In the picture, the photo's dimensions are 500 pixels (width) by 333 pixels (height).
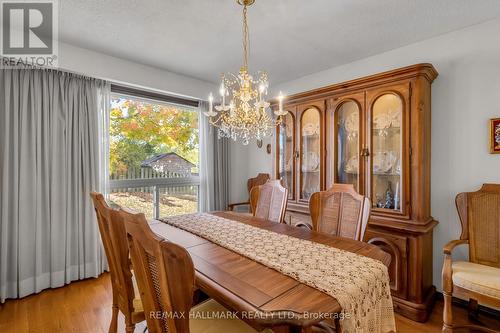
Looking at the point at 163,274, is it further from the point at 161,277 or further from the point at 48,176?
the point at 48,176

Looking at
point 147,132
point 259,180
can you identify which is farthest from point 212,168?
point 147,132

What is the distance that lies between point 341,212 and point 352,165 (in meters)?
0.90

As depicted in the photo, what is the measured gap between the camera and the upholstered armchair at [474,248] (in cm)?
178

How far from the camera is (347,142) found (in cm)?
271

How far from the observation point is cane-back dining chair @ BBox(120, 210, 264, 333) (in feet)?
2.58

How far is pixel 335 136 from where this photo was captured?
274cm

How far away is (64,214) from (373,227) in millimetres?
3167

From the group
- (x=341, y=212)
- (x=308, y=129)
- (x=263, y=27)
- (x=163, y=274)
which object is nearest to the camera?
(x=163, y=274)

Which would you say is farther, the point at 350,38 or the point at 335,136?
the point at 335,136

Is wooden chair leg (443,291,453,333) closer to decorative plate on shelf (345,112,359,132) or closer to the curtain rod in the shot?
decorative plate on shelf (345,112,359,132)

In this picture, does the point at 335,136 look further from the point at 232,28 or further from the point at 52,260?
the point at 52,260

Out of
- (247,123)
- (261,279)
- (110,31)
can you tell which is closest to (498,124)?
(247,123)

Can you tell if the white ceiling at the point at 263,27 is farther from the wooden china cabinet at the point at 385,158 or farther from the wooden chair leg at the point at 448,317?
the wooden chair leg at the point at 448,317

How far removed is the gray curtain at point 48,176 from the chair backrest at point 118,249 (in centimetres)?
155
